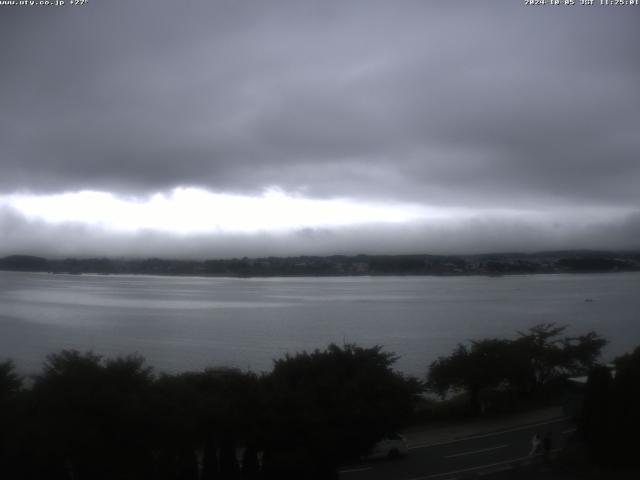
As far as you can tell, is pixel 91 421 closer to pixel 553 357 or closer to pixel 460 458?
pixel 460 458

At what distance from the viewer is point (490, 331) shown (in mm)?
43312

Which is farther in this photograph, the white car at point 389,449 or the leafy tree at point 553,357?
the leafy tree at point 553,357

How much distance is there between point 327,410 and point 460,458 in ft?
11.1

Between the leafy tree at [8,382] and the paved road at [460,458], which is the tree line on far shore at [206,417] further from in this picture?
the paved road at [460,458]

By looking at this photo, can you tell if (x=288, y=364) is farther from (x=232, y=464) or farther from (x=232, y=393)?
(x=232, y=464)

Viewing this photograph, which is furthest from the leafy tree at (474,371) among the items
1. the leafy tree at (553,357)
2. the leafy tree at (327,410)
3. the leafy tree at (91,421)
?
the leafy tree at (91,421)

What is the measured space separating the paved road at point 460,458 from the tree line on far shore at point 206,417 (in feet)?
3.21

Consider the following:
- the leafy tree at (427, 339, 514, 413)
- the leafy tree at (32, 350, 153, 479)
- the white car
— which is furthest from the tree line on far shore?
the leafy tree at (427, 339, 514, 413)

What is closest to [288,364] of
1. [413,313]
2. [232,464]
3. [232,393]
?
[232,393]

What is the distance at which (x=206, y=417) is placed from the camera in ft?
33.7

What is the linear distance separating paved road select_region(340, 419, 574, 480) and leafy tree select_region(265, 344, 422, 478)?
0.96m

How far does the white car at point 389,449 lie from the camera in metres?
12.8

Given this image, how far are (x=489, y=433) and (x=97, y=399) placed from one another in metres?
9.53

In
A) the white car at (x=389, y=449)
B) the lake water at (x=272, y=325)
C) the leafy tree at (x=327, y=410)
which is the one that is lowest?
the lake water at (x=272, y=325)
